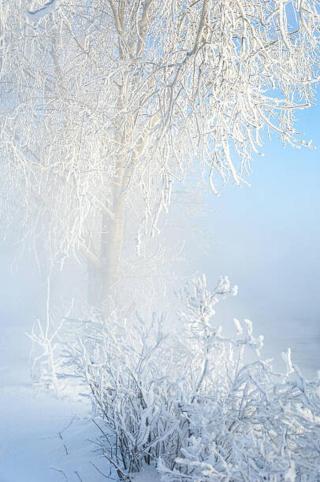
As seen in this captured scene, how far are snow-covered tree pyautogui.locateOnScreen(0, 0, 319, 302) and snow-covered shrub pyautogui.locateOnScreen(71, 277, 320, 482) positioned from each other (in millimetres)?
1475

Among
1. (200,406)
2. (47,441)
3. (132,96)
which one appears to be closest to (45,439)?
(47,441)

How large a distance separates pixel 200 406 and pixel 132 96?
13.1ft

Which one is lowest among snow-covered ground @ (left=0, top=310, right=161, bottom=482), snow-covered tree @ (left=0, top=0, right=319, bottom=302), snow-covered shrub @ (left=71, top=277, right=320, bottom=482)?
snow-covered ground @ (left=0, top=310, right=161, bottom=482)

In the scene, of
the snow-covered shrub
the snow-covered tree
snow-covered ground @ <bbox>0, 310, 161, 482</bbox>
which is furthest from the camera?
the snow-covered tree

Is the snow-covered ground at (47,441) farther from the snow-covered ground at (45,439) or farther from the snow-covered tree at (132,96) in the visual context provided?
the snow-covered tree at (132,96)

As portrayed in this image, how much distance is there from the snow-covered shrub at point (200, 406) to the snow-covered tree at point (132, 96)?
4.84 feet

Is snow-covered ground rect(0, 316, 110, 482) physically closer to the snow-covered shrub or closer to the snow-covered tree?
the snow-covered shrub

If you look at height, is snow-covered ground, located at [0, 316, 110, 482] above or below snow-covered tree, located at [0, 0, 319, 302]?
below

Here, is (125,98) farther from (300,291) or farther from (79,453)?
(300,291)

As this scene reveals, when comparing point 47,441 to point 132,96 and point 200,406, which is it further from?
point 132,96

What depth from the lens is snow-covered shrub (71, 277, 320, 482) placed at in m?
3.06

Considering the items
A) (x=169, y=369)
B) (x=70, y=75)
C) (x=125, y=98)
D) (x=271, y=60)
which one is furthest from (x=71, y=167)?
(x=169, y=369)

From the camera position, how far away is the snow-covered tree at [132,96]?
18.4ft

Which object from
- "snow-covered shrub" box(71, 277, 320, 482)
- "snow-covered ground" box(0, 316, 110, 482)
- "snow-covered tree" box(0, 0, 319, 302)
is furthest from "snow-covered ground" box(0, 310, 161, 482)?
"snow-covered tree" box(0, 0, 319, 302)
